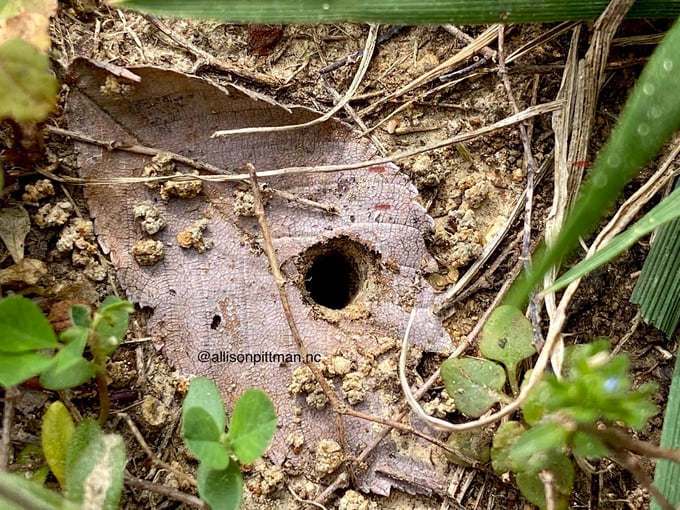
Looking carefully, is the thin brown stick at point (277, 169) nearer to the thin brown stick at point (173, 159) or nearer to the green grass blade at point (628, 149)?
the thin brown stick at point (173, 159)

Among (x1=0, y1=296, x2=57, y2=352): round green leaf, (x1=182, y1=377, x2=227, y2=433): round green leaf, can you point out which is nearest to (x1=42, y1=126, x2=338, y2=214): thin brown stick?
(x1=0, y1=296, x2=57, y2=352): round green leaf

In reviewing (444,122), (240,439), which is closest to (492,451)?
(240,439)

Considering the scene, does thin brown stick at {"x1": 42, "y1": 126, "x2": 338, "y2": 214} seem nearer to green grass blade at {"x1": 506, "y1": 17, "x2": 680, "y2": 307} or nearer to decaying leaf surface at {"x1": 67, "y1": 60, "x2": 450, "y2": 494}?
decaying leaf surface at {"x1": 67, "y1": 60, "x2": 450, "y2": 494}

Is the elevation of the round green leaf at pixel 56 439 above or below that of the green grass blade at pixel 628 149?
below

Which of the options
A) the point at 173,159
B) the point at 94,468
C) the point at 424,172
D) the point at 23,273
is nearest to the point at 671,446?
the point at 424,172

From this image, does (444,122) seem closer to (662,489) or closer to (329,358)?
(329,358)

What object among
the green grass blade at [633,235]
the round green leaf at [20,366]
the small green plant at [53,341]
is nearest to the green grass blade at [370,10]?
the green grass blade at [633,235]
